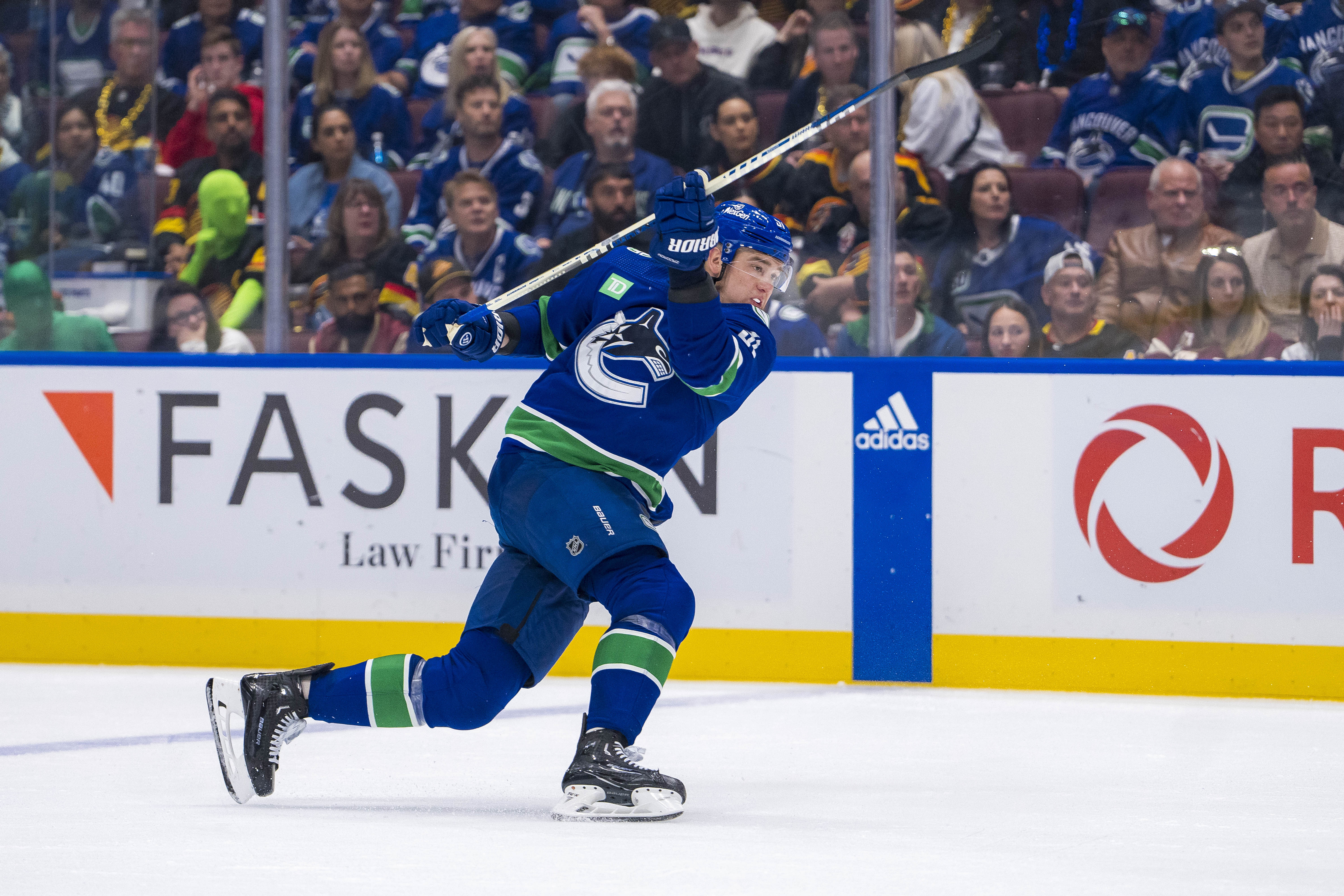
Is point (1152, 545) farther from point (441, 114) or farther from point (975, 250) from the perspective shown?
point (441, 114)

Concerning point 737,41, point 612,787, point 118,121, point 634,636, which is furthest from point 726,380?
point 118,121

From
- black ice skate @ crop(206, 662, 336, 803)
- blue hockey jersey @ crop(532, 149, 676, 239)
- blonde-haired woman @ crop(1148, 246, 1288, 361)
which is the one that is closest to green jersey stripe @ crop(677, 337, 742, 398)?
black ice skate @ crop(206, 662, 336, 803)

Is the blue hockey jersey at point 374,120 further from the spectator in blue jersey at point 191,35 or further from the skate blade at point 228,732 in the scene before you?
the skate blade at point 228,732

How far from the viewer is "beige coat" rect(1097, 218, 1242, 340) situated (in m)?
4.21

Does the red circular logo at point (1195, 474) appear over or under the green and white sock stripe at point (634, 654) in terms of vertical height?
over

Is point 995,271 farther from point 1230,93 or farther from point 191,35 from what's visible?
point 191,35

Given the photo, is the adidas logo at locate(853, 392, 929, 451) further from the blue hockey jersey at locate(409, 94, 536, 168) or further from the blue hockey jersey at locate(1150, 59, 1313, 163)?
the blue hockey jersey at locate(409, 94, 536, 168)

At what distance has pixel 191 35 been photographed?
4.98m

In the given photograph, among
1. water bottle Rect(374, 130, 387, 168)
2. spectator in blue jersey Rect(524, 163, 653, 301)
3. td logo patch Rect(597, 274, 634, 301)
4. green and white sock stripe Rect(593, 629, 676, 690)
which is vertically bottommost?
green and white sock stripe Rect(593, 629, 676, 690)

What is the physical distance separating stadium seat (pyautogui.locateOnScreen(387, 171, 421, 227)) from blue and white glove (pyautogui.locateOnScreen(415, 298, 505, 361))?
2151 mm

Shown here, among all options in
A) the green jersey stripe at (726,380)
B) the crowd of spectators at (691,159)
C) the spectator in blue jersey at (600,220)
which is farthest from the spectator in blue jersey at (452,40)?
the green jersey stripe at (726,380)

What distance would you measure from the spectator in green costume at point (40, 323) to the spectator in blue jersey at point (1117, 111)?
2832 millimetres

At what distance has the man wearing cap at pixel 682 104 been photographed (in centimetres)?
468

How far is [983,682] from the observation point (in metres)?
4.16
